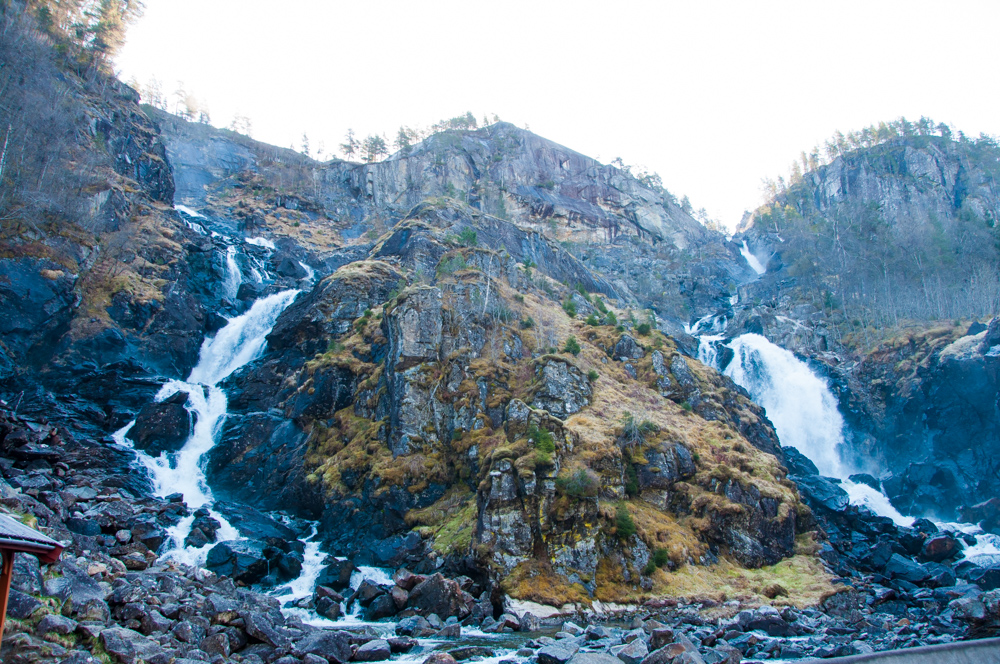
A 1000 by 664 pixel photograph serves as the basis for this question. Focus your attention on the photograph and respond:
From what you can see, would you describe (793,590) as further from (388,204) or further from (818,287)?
(388,204)

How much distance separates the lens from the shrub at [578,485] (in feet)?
93.7

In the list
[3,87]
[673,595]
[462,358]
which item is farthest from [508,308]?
[3,87]

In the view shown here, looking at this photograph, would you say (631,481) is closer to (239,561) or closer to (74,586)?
(239,561)

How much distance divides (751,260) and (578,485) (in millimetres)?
97567

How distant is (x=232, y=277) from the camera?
57.2 meters

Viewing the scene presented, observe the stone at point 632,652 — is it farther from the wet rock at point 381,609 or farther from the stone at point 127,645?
the stone at point 127,645

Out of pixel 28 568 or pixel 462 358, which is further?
pixel 462 358

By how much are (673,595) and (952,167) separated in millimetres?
113320

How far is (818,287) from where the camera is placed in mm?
76188

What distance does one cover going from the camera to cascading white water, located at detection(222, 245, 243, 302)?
183 feet

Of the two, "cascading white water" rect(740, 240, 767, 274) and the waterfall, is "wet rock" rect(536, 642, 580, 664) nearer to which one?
the waterfall

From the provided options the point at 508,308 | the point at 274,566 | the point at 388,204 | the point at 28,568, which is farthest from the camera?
the point at 388,204

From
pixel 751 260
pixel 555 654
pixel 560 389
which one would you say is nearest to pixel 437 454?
pixel 560 389

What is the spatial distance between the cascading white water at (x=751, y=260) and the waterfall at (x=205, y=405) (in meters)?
88.7
